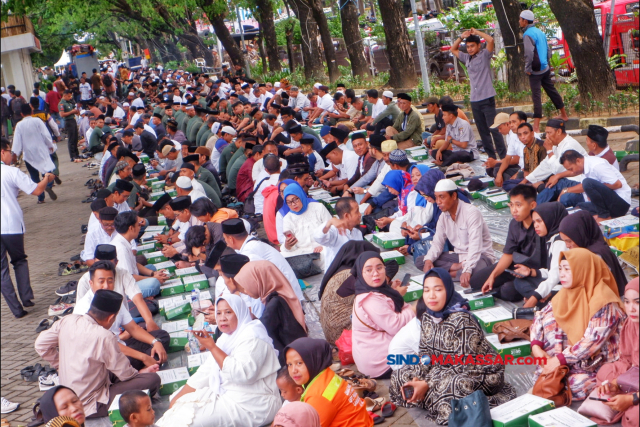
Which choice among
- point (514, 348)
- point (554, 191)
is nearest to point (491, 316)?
point (514, 348)

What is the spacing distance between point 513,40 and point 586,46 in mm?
1974

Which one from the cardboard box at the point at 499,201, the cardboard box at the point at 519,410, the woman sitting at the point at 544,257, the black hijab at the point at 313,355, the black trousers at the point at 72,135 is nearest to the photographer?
the cardboard box at the point at 519,410

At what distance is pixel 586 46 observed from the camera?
Result: 34.9ft

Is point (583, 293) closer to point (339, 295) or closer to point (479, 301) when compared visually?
point (479, 301)

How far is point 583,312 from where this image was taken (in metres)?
4.15

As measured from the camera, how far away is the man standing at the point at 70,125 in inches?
705

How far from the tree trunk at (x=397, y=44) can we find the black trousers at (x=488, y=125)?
6.55 m

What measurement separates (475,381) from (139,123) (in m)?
12.1

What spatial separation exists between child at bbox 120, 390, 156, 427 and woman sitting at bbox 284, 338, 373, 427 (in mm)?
924

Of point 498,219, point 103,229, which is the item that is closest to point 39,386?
point 103,229

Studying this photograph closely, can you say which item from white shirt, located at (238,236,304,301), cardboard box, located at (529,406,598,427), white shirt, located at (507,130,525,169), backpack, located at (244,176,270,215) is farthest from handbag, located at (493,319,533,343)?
backpack, located at (244,176,270,215)

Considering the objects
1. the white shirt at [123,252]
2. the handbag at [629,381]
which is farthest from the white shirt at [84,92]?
the handbag at [629,381]

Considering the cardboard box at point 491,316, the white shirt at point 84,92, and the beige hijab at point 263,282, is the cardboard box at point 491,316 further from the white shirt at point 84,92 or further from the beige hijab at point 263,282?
the white shirt at point 84,92

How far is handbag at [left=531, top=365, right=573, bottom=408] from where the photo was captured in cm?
412
